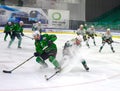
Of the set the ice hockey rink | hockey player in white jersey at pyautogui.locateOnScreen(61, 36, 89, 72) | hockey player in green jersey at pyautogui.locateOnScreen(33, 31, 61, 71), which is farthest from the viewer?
hockey player in white jersey at pyautogui.locateOnScreen(61, 36, 89, 72)

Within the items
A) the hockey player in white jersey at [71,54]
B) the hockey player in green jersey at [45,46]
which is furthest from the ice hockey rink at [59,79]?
the hockey player in green jersey at [45,46]

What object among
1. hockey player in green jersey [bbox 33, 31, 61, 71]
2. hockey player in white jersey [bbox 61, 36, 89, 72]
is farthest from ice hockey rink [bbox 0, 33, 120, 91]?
hockey player in green jersey [bbox 33, 31, 61, 71]

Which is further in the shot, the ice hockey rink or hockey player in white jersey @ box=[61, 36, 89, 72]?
hockey player in white jersey @ box=[61, 36, 89, 72]

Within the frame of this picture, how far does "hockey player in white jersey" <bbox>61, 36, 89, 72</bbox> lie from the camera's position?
8.28 meters

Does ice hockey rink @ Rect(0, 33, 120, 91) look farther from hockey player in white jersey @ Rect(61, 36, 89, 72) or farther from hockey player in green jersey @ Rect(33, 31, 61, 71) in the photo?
hockey player in green jersey @ Rect(33, 31, 61, 71)

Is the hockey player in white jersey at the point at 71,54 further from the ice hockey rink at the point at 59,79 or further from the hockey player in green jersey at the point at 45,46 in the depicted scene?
the hockey player in green jersey at the point at 45,46

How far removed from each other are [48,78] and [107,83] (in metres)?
1.25

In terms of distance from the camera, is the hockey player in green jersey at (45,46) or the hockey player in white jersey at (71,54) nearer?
the hockey player in green jersey at (45,46)

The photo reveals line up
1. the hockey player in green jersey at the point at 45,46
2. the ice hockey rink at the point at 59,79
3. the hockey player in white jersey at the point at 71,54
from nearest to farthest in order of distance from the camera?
the ice hockey rink at the point at 59,79, the hockey player in green jersey at the point at 45,46, the hockey player in white jersey at the point at 71,54

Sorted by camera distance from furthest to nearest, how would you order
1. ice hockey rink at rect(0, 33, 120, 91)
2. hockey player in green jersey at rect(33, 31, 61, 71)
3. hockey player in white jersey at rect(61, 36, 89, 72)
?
hockey player in white jersey at rect(61, 36, 89, 72) < hockey player in green jersey at rect(33, 31, 61, 71) < ice hockey rink at rect(0, 33, 120, 91)

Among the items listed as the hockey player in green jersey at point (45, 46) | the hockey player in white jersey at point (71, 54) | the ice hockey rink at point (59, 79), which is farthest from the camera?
the hockey player in white jersey at point (71, 54)

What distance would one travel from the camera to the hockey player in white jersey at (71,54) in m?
8.28

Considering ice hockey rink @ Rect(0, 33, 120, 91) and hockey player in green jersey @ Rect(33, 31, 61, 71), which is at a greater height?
hockey player in green jersey @ Rect(33, 31, 61, 71)

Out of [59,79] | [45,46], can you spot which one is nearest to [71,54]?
[45,46]
